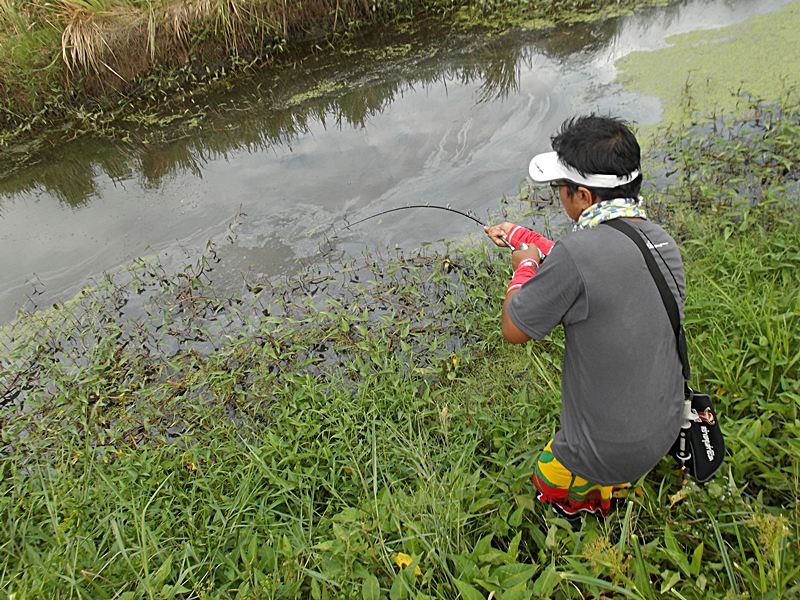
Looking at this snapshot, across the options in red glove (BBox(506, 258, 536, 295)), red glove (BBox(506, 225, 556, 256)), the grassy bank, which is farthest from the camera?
the grassy bank

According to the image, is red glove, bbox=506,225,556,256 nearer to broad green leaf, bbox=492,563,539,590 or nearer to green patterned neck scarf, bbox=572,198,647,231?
green patterned neck scarf, bbox=572,198,647,231

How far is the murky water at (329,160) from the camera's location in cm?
353

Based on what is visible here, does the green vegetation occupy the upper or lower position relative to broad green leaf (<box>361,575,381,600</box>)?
lower

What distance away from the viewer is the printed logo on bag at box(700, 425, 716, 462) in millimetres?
1342

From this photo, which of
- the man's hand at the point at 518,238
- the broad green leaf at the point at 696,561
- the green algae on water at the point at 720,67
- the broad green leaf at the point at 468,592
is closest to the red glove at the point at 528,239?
the man's hand at the point at 518,238

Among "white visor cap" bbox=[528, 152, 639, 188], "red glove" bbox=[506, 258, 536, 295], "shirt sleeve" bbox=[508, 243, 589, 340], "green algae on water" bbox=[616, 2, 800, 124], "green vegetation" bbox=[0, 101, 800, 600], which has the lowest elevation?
"green vegetation" bbox=[0, 101, 800, 600]

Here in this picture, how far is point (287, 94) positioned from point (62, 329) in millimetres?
3191

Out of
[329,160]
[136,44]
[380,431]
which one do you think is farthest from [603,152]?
[136,44]

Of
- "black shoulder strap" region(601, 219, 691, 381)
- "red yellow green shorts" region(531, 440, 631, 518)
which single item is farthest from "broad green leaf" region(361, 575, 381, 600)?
"black shoulder strap" region(601, 219, 691, 381)

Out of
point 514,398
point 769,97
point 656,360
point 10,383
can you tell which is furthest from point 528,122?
point 10,383

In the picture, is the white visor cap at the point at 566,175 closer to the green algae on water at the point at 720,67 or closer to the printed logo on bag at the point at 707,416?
the printed logo on bag at the point at 707,416

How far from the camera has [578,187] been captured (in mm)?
1311

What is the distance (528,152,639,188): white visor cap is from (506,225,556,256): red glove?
325 millimetres

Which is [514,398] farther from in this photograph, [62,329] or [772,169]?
[62,329]
